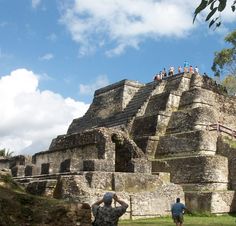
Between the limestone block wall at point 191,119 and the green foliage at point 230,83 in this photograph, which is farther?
the green foliage at point 230,83

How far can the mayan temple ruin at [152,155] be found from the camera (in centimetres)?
1530

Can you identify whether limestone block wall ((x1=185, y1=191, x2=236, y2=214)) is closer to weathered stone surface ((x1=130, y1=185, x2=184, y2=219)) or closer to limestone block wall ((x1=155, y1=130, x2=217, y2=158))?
weathered stone surface ((x1=130, y1=185, x2=184, y2=219))

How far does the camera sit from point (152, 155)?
2152cm

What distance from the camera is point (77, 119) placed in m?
30.4

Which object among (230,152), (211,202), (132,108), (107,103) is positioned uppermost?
(107,103)

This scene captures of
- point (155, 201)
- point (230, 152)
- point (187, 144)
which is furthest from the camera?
point (187, 144)

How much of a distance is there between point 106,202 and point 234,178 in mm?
14072

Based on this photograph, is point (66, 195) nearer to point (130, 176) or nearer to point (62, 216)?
point (130, 176)

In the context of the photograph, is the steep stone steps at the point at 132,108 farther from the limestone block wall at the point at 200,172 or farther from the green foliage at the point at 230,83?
the limestone block wall at the point at 200,172

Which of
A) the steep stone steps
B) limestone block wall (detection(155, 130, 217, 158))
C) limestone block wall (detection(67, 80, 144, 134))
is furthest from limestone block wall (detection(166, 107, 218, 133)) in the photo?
limestone block wall (detection(67, 80, 144, 134))

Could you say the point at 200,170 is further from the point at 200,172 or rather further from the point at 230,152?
the point at 230,152

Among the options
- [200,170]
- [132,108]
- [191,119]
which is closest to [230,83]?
[132,108]

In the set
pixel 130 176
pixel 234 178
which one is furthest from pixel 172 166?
pixel 130 176

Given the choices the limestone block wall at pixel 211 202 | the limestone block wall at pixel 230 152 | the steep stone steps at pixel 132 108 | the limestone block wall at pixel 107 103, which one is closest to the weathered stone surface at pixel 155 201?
the limestone block wall at pixel 211 202
